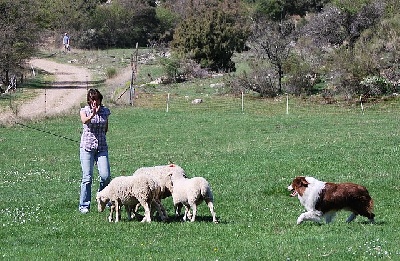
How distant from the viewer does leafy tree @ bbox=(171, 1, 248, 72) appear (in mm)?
64625

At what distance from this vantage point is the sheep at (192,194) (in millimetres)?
13266

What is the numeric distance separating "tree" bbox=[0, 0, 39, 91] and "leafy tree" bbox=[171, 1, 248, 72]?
→ 44.4 ft

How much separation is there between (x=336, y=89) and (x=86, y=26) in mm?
48261

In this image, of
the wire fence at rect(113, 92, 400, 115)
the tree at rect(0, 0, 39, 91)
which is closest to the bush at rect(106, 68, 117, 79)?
the tree at rect(0, 0, 39, 91)

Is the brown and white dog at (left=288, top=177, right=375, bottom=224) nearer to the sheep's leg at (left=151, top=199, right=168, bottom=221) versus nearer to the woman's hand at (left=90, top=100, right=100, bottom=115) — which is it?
the sheep's leg at (left=151, top=199, right=168, bottom=221)

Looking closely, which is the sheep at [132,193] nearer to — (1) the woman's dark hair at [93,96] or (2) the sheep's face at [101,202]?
(2) the sheep's face at [101,202]

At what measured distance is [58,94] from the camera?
53438 mm

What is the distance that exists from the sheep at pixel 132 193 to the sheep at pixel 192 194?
0.40 meters

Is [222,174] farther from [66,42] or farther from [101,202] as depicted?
[66,42]

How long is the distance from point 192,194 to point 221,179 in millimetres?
6638

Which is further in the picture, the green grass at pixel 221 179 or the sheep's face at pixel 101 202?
the sheep's face at pixel 101 202

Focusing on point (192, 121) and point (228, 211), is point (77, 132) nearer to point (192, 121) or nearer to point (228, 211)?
point (192, 121)

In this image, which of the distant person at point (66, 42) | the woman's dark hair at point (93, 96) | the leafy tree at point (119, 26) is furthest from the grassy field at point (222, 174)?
the leafy tree at point (119, 26)

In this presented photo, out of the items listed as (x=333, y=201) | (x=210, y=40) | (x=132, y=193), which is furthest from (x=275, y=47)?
(x=333, y=201)
